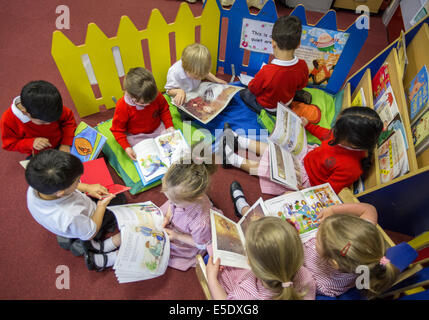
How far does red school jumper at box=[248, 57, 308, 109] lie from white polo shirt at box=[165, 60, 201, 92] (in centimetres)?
53

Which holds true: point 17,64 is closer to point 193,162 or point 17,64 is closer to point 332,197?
point 193,162

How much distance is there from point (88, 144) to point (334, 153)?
1.83m

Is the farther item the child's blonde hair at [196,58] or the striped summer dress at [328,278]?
the child's blonde hair at [196,58]

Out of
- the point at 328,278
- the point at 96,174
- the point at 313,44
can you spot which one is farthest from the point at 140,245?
the point at 313,44

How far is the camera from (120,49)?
229cm

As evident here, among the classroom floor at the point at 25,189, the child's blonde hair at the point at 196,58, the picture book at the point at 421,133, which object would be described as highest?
the child's blonde hair at the point at 196,58

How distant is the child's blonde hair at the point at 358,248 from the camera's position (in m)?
1.22

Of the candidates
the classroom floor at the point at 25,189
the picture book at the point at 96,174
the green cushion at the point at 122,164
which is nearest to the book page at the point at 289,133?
the classroom floor at the point at 25,189

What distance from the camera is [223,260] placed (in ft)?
4.68

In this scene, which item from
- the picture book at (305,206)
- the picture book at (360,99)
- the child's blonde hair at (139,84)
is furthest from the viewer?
the picture book at (360,99)

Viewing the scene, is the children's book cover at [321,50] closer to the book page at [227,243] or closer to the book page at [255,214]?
the book page at [255,214]

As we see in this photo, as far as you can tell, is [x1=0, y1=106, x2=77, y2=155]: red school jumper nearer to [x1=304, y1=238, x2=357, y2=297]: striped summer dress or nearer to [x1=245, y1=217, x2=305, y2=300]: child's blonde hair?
[x1=245, y1=217, x2=305, y2=300]: child's blonde hair

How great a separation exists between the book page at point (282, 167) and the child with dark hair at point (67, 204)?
44.3 inches

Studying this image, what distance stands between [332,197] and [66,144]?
6.57 ft
